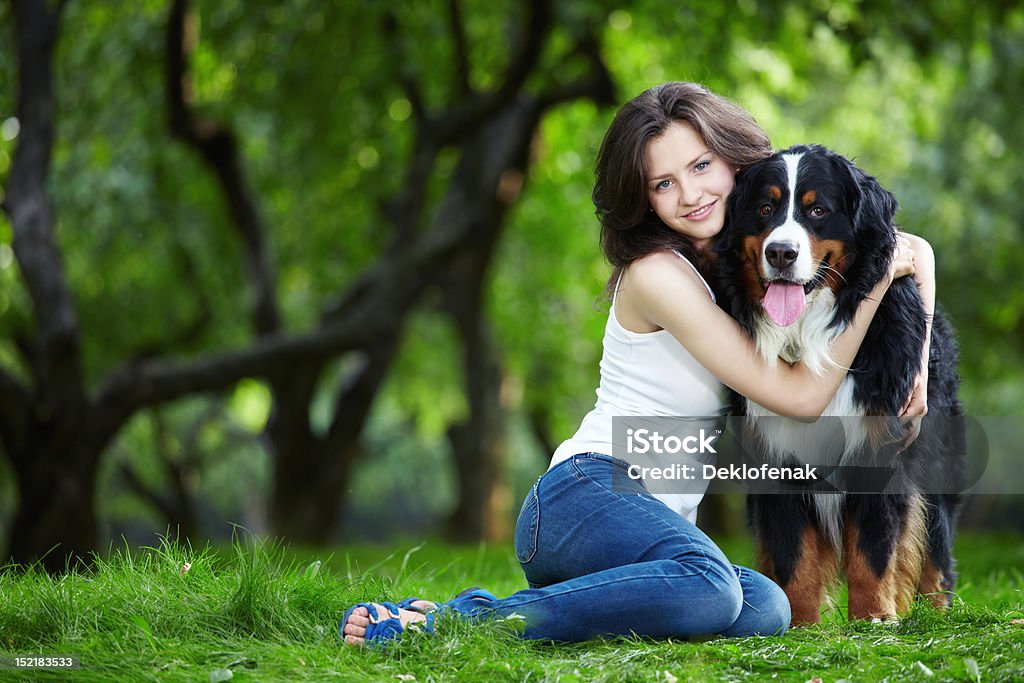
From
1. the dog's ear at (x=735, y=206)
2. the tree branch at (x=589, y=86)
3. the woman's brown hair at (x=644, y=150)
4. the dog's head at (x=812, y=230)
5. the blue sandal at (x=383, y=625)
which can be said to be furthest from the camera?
the tree branch at (x=589, y=86)

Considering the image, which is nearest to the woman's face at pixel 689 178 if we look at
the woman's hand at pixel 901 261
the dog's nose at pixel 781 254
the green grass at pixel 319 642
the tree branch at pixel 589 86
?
the dog's nose at pixel 781 254

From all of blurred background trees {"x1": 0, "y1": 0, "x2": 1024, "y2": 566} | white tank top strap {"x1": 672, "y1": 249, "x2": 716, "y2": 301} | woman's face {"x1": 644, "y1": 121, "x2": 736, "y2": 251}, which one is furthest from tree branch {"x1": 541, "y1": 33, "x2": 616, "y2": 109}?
white tank top strap {"x1": 672, "y1": 249, "x2": 716, "y2": 301}

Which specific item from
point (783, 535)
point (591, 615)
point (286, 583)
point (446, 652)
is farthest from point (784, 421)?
point (286, 583)

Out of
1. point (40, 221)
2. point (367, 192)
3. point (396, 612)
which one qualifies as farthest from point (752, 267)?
point (367, 192)

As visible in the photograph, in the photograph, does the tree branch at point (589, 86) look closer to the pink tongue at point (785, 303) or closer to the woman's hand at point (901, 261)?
the woman's hand at point (901, 261)

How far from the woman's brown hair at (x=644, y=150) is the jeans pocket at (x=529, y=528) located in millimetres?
650

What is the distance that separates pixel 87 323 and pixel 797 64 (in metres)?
7.69

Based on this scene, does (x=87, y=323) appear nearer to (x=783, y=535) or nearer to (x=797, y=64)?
(x=797, y=64)

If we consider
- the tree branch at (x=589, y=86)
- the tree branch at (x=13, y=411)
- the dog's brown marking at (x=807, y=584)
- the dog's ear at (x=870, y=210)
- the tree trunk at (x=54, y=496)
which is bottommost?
the tree trunk at (x=54, y=496)

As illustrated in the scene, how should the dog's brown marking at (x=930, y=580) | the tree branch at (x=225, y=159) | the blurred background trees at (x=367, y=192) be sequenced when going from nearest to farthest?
the dog's brown marking at (x=930, y=580), the blurred background trees at (x=367, y=192), the tree branch at (x=225, y=159)

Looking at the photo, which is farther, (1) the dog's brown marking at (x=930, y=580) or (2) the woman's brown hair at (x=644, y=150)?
(1) the dog's brown marking at (x=930, y=580)

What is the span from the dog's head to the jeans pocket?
2.70 ft

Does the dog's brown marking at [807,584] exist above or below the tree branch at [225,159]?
below

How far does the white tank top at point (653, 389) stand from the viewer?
306 centimetres
